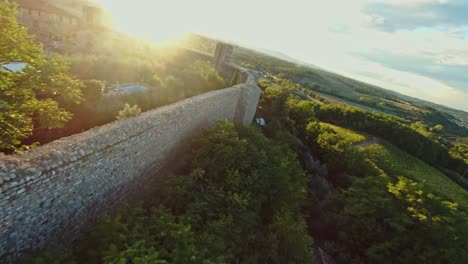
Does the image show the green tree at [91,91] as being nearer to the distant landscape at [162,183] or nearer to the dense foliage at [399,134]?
the distant landscape at [162,183]

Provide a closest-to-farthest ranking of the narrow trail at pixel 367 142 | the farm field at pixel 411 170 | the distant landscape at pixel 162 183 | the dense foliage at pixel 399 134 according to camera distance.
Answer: the distant landscape at pixel 162 183, the farm field at pixel 411 170, the narrow trail at pixel 367 142, the dense foliage at pixel 399 134

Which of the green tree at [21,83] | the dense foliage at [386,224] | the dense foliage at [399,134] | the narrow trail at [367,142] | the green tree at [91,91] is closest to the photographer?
the green tree at [21,83]

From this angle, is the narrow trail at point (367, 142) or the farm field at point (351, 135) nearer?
the narrow trail at point (367, 142)

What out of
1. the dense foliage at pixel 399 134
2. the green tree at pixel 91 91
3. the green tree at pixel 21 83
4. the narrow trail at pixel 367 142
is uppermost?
the green tree at pixel 21 83

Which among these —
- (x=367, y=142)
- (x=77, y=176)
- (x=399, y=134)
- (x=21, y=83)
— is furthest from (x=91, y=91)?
(x=399, y=134)

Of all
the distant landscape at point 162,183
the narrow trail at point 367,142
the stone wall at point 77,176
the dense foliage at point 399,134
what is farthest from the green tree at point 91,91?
the dense foliage at point 399,134

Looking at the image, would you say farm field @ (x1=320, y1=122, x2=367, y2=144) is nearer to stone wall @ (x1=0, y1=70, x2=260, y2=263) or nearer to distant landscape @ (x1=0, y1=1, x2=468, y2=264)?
distant landscape @ (x1=0, y1=1, x2=468, y2=264)

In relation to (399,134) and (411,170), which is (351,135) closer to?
(399,134)
